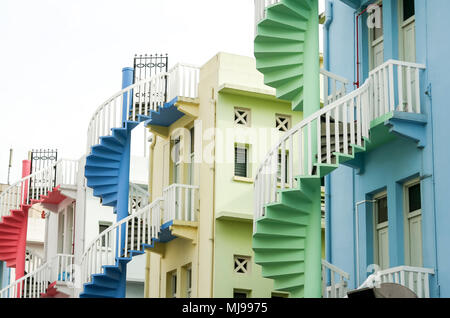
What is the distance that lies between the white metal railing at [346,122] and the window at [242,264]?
5.78 meters

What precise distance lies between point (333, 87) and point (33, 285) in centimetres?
1299

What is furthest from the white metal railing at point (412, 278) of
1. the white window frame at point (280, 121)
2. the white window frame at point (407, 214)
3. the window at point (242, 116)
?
the white window frame at point (280, 121)

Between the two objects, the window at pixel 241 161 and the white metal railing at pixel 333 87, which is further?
the window at pixel 241 161

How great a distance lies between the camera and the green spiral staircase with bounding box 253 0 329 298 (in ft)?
53.2

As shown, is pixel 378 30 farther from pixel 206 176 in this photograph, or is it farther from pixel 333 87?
pixel 206 176

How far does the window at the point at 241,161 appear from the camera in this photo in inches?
894

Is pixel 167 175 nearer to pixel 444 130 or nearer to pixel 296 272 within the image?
pixel 296 272

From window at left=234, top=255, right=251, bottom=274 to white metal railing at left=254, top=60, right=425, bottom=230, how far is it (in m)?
5.78

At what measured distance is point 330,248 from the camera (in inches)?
704

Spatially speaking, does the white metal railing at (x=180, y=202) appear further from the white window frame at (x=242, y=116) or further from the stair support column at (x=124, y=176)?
the white window frame at (x=242, y=116)

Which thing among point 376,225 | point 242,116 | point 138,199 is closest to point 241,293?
point 242,116

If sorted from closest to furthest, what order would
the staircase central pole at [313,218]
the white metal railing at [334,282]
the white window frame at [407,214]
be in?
the white window frame at [407,214]
the staircase central pole at [313,218]
the white metal railing at [334,282]
